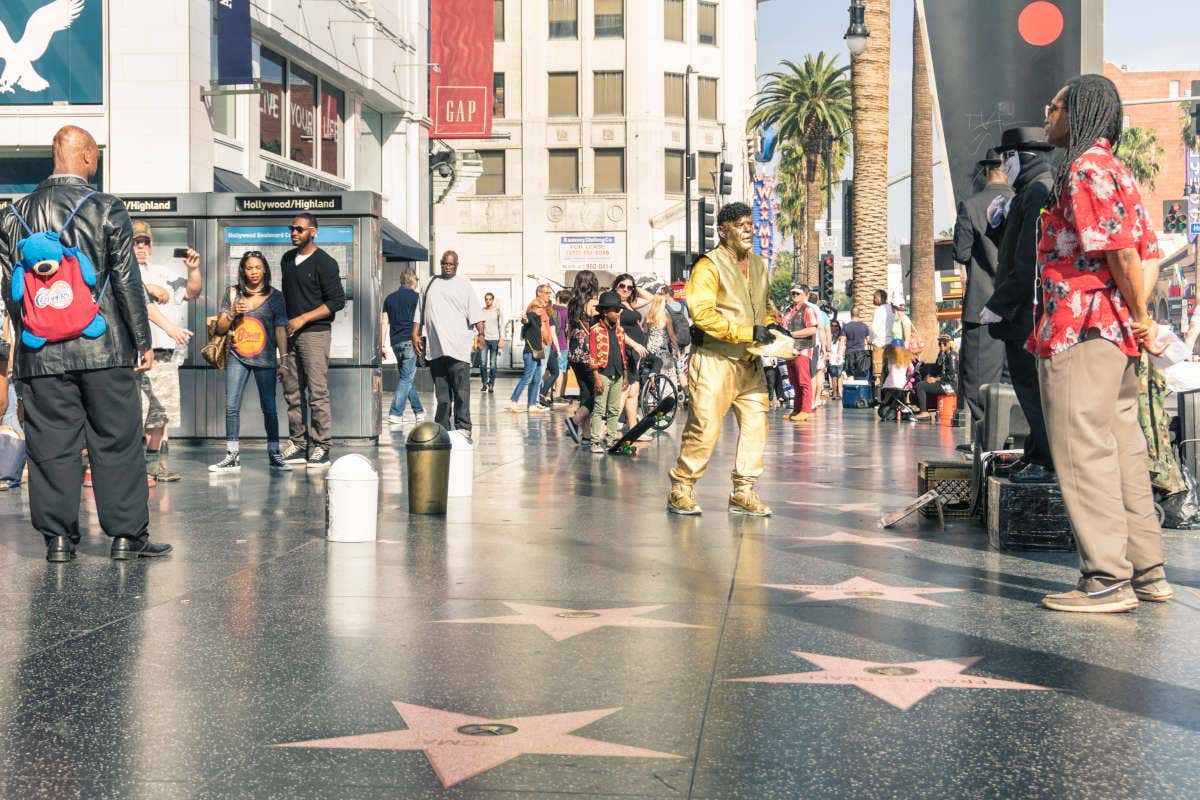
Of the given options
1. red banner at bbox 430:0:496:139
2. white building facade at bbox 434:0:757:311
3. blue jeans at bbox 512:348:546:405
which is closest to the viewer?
blue jeans at bbox 512:348:546:405

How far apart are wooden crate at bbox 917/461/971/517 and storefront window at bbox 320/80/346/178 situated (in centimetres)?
1964

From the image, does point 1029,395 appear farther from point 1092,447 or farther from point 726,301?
point 1092,447

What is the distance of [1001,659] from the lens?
5238mm

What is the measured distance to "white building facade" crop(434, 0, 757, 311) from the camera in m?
58.8

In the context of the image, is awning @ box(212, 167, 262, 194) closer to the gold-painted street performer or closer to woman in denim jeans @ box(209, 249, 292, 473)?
woman in denim jeans @ box(209, 249, 292, 473)

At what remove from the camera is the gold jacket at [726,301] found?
921cm

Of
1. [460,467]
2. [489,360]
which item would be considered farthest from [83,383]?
[489,360]

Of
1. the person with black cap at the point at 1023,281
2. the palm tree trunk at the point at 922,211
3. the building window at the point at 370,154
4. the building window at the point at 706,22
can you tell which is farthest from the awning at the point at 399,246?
the building window at the point at 706,22

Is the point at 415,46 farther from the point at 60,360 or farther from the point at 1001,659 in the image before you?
the point at 1001,659

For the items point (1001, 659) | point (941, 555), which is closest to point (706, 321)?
point (941, 555)

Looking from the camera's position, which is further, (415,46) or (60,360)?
(415,46)

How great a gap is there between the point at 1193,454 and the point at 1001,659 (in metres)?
5.43

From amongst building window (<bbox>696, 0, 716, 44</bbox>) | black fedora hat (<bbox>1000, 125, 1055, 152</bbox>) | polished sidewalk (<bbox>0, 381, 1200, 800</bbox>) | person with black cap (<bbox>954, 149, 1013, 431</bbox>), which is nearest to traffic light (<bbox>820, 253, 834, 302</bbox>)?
building window (<bbox>696, 0, 716, 44</bbox>)

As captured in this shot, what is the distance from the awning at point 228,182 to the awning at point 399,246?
4.85 metres
